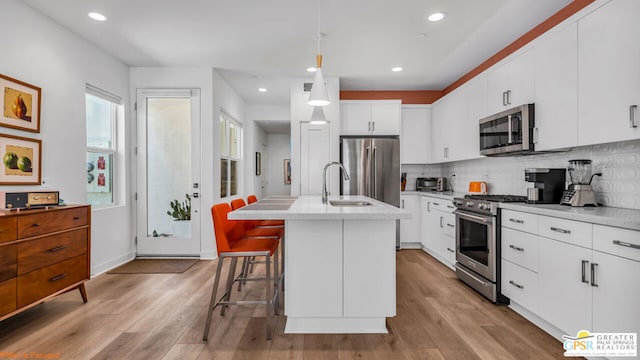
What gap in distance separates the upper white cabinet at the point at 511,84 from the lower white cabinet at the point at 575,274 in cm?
116

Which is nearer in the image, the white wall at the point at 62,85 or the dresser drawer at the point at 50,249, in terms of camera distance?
the dresser drawer at the point at 50,249

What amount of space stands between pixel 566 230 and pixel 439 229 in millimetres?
2280

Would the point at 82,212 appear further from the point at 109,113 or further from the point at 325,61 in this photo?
the point at 325,61

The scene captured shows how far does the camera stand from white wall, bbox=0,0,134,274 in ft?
9.19

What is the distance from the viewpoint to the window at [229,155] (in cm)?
535

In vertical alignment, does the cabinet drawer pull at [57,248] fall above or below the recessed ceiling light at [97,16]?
below

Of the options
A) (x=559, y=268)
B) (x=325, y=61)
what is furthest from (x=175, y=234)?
(x=559, y=268)

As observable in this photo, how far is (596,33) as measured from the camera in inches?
86.2

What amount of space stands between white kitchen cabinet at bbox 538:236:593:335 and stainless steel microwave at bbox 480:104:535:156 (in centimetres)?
100

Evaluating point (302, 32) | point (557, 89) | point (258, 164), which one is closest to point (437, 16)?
point (557, 89)

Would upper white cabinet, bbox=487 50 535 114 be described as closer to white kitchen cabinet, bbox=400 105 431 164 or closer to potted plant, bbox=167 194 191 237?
white kitchen cabinet, bbox=400 105 431 164

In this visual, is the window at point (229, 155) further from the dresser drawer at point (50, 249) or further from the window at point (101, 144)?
the dresser drawer at point (50, 249)

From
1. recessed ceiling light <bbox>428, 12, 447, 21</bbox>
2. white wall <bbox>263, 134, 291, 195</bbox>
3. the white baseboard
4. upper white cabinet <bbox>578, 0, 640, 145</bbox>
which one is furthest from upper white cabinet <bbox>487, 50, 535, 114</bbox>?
white wall <bbox>263, 134, 291, 195</bbox>

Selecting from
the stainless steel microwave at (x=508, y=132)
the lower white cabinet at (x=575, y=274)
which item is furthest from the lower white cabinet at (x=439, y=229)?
the lower white cabinet at (x=575, y=274)
